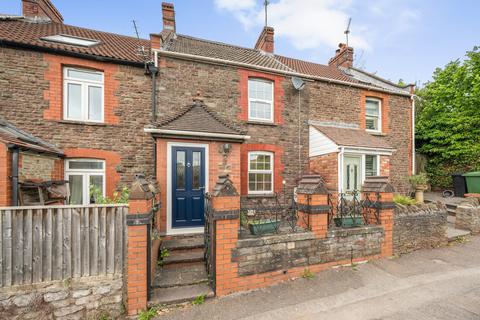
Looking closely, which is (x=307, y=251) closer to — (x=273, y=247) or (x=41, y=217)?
(x=273, y=247)

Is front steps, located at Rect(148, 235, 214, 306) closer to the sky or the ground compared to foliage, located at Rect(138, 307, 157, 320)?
closer to the sky

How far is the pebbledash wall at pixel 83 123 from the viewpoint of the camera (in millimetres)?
6184

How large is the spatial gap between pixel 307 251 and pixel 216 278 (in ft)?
6.39

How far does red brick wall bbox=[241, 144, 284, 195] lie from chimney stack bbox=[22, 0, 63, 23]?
999 cm

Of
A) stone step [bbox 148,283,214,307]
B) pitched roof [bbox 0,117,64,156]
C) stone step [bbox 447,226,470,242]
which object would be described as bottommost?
stone step [bbox 148,283,214,307]

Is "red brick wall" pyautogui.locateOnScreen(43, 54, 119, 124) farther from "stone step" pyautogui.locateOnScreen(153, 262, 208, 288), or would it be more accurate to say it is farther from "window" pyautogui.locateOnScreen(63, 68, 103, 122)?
"stone step" pyautogui.locateOnScreen(153, 262, 208, 288)

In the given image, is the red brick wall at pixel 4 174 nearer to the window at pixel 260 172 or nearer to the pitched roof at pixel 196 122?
the pitched roof at pixel 196 122

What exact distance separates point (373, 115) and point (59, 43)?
12819 millimetres

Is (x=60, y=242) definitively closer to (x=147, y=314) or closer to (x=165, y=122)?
(x=147, y=314)

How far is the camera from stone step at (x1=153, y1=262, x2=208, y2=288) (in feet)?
12.5

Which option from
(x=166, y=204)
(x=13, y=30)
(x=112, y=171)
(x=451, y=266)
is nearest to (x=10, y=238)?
(x=166, y=204)

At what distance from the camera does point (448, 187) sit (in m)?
12.6

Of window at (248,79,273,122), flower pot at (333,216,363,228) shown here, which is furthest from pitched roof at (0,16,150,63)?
flower pot at (333,216,363,228)

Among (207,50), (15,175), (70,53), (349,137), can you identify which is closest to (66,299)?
(15,175)
